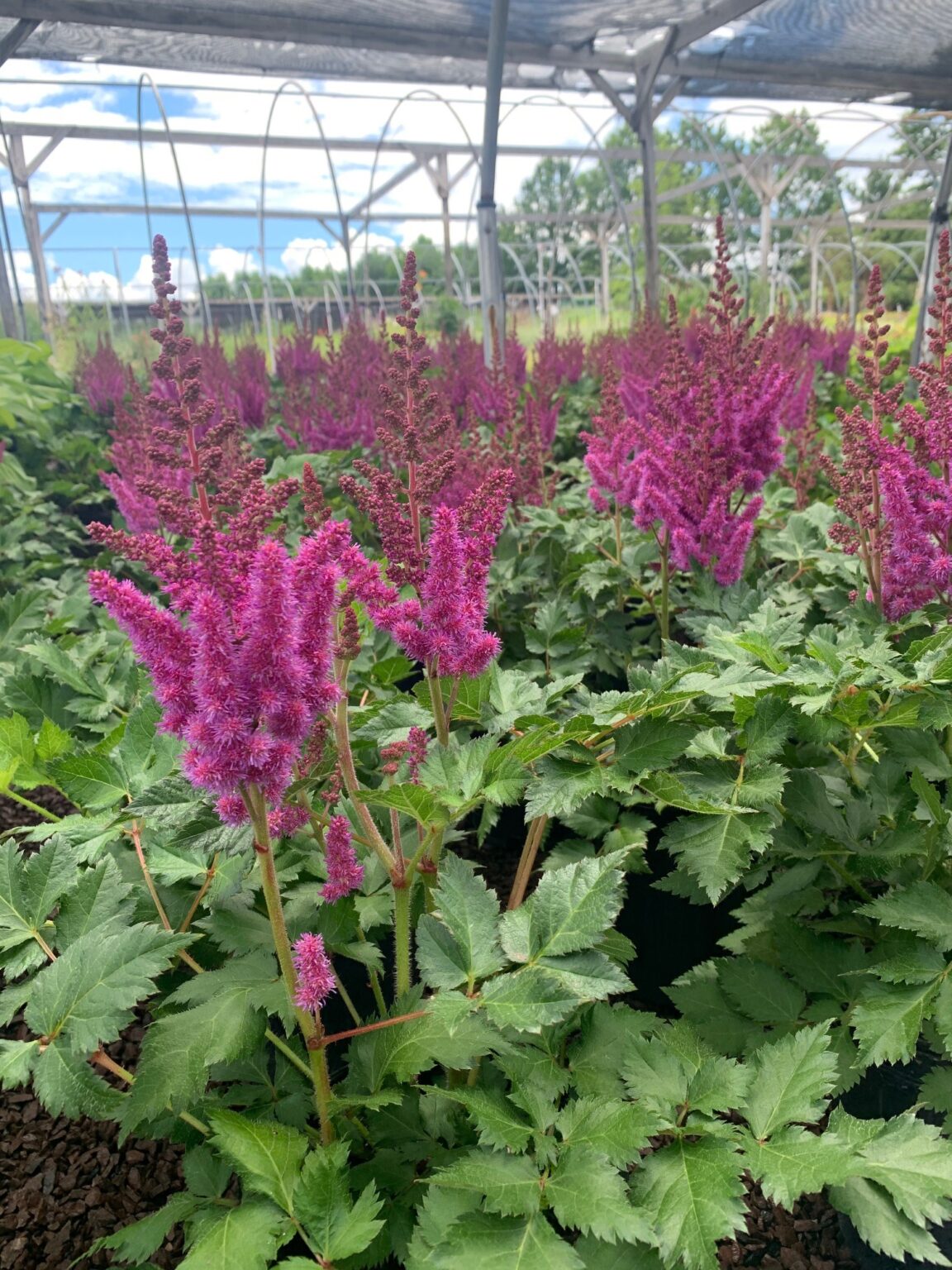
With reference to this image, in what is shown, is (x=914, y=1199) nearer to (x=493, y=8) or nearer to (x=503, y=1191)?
(x=503, y=1191)

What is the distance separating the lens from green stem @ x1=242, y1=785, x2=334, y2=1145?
1120 mm

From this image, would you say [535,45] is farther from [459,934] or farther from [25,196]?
[459,934]

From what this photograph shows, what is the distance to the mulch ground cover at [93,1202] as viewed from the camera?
1726 millimetres

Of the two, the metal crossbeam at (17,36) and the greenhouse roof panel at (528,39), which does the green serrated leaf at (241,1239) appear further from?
the metal crossbeam at (17,36)

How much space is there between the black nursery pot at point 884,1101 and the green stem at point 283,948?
93 centimetres

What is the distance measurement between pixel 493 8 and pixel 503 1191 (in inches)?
200

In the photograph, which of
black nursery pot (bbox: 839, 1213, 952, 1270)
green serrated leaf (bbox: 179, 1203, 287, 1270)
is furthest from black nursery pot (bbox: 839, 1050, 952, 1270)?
green serrated leaf (bbox: 179, 1203, 287, 1270)

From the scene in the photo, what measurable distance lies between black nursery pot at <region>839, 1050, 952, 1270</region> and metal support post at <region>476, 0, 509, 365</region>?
12.2ft

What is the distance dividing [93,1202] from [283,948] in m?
1.13

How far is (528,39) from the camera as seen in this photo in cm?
604

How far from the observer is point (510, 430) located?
10.3 feet

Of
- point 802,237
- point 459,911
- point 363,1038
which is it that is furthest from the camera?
point 802,237

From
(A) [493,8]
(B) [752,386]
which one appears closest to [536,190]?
(A) [493,8]

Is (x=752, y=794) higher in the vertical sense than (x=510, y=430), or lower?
lower
